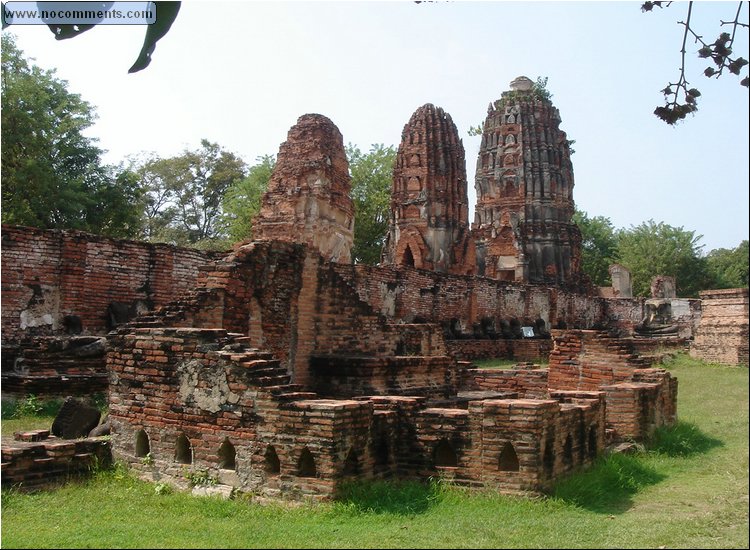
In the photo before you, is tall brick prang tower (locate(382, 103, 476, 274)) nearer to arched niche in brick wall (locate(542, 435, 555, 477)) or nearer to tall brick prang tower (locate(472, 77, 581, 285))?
tall brick prang tower (locate(472, 77, 581, 285))

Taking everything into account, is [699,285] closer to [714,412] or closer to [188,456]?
[714,412]

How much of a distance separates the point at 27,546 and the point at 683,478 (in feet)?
19.5

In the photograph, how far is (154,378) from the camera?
6.77 metres

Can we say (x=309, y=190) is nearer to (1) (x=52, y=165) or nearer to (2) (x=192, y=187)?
(1) (x=52, y=165)

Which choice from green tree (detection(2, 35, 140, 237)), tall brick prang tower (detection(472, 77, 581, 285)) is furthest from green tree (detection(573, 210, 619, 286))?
green tree (detection(2, 35, 140, 237))

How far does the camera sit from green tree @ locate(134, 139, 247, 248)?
40.0 m

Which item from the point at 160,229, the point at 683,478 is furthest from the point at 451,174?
the point at 683,478

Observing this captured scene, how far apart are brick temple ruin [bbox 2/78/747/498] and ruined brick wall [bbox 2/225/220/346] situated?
2 cm

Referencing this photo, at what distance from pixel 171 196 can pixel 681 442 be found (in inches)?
1381

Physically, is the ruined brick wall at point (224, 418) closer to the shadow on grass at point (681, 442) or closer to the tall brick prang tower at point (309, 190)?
the shadow on grass at point (681, 442)

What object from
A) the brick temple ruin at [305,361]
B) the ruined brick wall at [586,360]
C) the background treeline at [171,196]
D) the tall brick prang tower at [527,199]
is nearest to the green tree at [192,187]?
the background treeline at [171,196]

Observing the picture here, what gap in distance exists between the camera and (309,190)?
663 inches

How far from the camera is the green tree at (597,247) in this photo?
50531mm

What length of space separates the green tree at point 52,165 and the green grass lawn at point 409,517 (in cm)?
1574
